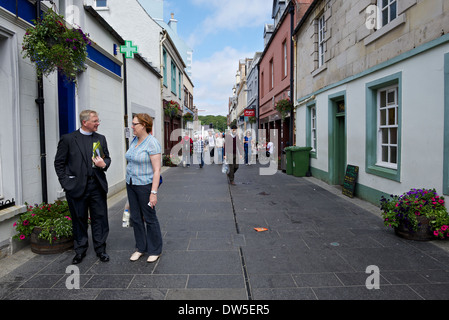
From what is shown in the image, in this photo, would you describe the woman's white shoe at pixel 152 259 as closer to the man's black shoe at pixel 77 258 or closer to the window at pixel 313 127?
the man's black shoe at pixel 77 258

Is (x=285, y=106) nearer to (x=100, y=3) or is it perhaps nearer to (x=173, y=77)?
(x=173, y=77)

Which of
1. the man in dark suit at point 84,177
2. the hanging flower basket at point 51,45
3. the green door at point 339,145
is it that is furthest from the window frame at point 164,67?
the man in dark suit at point 84,177

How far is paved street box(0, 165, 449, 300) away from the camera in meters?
3.37

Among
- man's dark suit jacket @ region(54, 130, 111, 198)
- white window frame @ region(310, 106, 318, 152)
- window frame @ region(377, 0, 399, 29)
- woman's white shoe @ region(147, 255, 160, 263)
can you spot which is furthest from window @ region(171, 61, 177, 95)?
woman's white shoe @ region(147, 255, 160, 263)

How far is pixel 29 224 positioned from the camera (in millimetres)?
4535

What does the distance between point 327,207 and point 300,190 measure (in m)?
2.24

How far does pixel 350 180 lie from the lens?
838cm

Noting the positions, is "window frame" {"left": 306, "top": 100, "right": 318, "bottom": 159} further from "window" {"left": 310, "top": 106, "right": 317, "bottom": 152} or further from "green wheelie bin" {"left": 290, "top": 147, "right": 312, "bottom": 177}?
"green wheelie bin" {"left": 290, "top": 147, "right": 312, "bottom": 177}

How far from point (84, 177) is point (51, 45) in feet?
6.50

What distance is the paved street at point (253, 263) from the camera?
11.1 ft

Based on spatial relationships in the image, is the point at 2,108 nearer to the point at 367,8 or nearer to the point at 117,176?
the point at 117,176

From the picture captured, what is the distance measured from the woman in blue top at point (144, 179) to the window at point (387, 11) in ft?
18.0

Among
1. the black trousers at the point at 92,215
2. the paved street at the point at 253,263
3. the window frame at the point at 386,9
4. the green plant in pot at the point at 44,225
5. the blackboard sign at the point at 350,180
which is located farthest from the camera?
the blackboard sign at the point at 350,180
